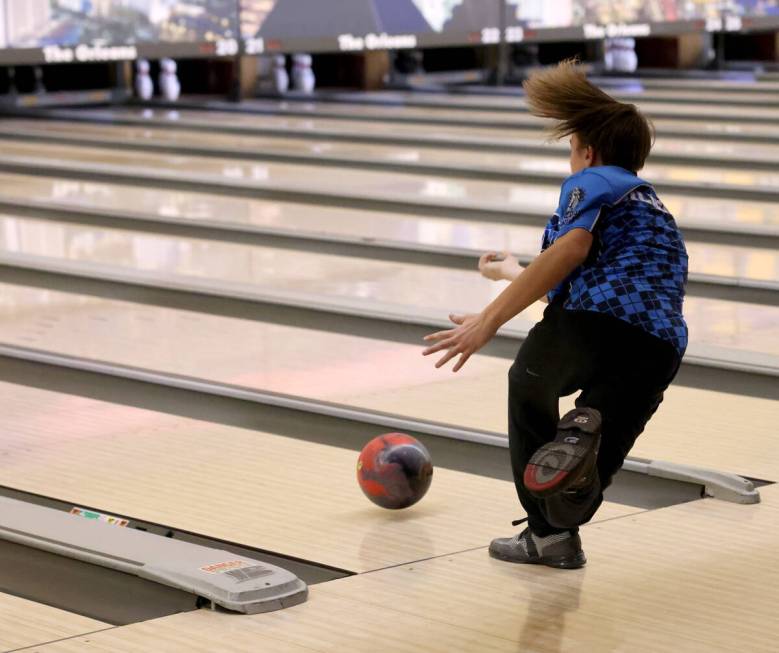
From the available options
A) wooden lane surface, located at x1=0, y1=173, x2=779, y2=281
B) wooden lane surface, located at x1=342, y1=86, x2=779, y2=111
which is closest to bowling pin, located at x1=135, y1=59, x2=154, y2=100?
wooden lane surface, located at x1=342, y1=86, x2=779, y2=111

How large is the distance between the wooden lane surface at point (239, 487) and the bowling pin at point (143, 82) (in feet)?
25.3

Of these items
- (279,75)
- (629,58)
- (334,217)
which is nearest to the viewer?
(334,217)

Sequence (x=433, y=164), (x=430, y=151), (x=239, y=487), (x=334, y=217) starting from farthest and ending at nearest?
(x=430, y=151) → (x=433, y=164) → (x=334, y=217) → (x=239, y=487)

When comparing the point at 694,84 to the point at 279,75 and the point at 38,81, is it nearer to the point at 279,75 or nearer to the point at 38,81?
the point at 279,75

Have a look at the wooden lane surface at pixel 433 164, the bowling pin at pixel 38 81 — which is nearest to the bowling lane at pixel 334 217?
the wooden lane surface at pixel 433 164

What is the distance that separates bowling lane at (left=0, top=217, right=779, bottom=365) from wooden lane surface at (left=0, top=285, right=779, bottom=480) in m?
0.26

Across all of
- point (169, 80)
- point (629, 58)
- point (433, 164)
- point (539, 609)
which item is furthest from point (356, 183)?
point (629, 58)

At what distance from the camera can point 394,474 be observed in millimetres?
2502

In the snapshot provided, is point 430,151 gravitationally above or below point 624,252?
below

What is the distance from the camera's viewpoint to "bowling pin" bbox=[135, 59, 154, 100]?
1074 cm

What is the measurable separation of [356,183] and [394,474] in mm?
4373

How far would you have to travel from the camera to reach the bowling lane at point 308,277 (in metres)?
4.00

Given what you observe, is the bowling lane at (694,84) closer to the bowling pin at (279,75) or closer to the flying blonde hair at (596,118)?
the bowling pin at (279,75)

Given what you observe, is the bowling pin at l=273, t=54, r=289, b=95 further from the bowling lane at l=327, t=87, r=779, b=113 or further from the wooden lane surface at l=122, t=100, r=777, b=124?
the wooden lane surface at l=122, t=100, r=777, b=124
